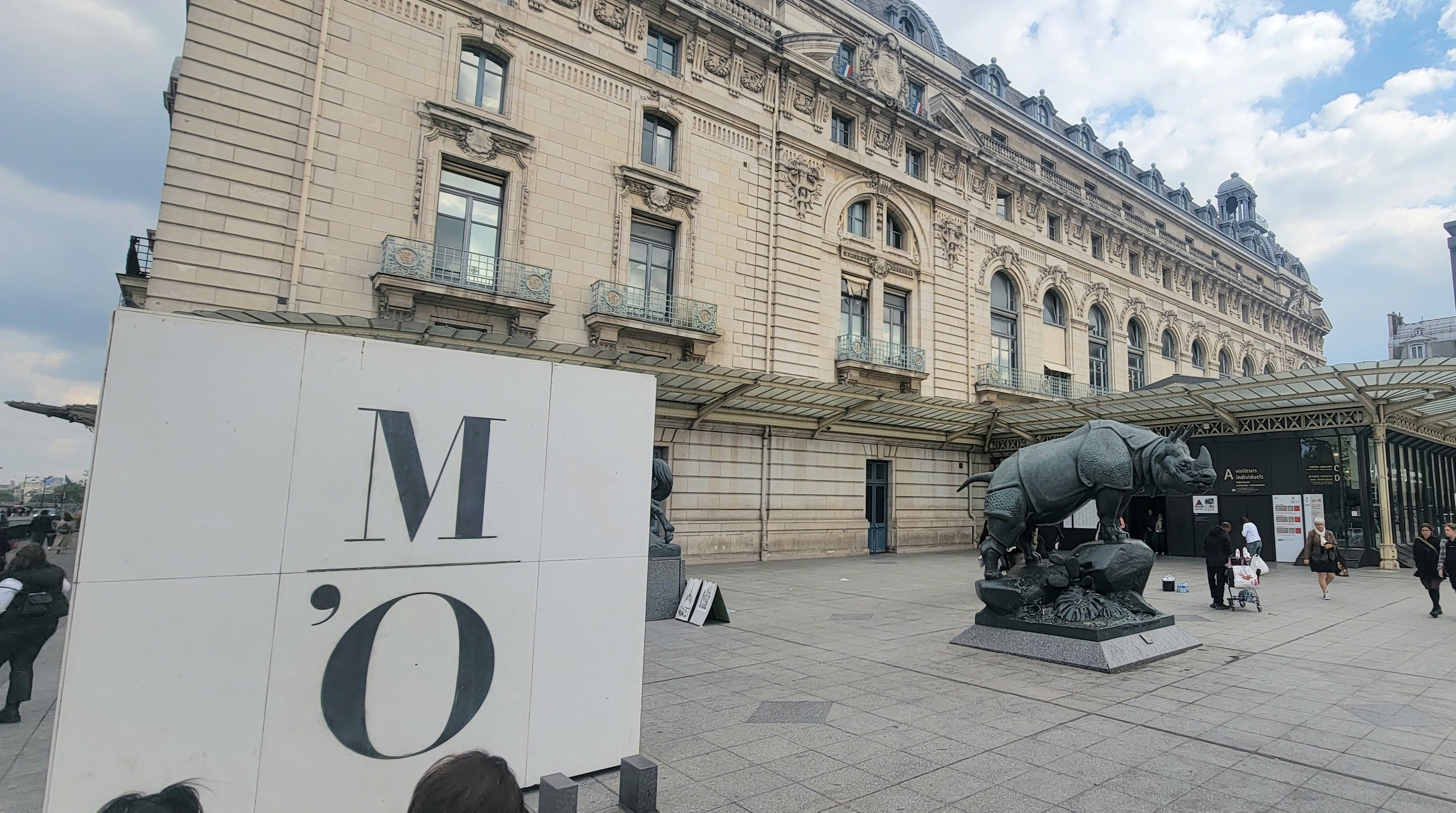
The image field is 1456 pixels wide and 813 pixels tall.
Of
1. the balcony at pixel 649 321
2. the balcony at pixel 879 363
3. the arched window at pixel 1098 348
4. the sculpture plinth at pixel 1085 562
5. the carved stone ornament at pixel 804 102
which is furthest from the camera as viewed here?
the arched window at pixel 1098 348

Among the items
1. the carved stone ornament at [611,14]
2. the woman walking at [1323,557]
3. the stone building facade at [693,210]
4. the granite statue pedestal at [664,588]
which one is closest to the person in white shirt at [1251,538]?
the woman walking at [1323,557]

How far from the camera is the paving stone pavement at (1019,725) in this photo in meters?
4.47

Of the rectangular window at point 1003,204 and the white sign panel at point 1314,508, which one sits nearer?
the white sign panel at point 1314,508

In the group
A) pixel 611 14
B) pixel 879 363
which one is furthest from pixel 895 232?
pixel 611 14

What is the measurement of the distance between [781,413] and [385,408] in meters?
18.6

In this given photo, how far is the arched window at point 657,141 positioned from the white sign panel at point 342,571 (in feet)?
59.5

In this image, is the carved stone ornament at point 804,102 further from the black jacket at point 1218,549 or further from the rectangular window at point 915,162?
the black jacket at point 1218,549

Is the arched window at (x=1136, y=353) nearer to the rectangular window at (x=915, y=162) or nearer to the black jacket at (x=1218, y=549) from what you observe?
the rectangular window at (x=915, y=162)

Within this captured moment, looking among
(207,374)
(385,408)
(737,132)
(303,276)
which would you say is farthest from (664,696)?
(737,132)

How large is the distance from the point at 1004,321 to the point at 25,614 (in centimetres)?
3172

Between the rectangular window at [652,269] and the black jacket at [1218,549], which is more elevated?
the rectangular window at [652,269]

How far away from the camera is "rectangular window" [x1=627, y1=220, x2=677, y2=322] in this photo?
66.1ft

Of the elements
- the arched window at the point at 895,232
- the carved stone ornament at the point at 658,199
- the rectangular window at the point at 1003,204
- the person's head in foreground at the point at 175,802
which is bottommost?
the person's head in foreground at the point at 175,802

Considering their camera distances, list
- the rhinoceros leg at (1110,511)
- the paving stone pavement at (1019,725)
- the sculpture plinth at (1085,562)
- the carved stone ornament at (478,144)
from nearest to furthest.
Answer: the paving stone pavement at (1019,725) → the sculpture plinth at (1085,562) → the rhinoceros leg at (1110,511) → the carved stone ornament at (478,144)
